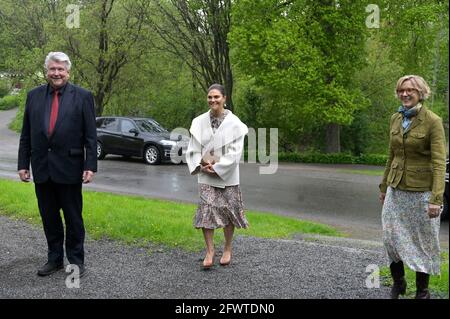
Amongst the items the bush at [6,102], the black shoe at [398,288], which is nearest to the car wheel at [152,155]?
the black shoe at [398,288]

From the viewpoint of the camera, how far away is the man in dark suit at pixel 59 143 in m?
4.90

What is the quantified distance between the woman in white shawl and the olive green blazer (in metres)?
1.65

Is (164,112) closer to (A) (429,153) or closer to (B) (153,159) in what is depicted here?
(B) (153,159)

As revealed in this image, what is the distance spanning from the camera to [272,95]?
25109 mm

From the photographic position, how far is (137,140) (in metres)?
18.4

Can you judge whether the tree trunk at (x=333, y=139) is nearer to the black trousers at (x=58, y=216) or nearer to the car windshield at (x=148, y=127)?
the car windshield at (x=148, y=127)

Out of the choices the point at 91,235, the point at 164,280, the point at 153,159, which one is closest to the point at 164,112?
the point at 153,159

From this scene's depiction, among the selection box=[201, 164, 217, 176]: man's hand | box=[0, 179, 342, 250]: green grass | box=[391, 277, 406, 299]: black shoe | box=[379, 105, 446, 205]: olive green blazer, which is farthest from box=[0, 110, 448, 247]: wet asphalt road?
box=[201, 164, 217, 176]: man's hand

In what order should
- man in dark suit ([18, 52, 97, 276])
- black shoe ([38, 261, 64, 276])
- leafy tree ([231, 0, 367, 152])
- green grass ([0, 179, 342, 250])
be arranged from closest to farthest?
1. man in dark suit ([18, 52, 97, 276])
2. black shoe ([38, 261, 64, 276])
3. green grass ([0, 179, 342, 250])
4. leafy tree ([231, 0, 367, 152])

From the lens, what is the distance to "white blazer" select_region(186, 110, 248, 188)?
5320 mm

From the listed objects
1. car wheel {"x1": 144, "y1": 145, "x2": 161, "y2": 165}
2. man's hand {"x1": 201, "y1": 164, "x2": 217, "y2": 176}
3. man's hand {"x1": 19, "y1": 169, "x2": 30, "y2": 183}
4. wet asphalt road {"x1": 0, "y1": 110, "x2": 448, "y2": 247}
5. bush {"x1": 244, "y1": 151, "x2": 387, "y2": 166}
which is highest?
man's hand {"x1": 201, "y1": 164, "x2": 217, "y2": 176}

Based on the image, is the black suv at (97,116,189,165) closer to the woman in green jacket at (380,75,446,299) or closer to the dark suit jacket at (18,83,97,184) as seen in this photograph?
the dark suit jacket at (18,83,97,184)

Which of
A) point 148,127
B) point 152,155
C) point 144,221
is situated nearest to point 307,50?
point 148,127

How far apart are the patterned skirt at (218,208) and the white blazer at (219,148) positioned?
0.08 metres
